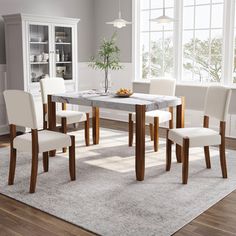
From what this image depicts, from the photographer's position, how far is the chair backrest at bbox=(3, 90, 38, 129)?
321 centimetres

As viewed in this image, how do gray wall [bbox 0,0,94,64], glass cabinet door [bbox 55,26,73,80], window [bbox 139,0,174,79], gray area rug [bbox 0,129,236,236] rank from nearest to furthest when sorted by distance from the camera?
gray area rug [bbox 0,129,236,236], gray wall [bbox 0,0,94,64], glass cabinet door [bbox 55,26,73,80], window [bbox 139,0,174,79]

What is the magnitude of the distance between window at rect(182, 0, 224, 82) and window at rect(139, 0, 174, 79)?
0.27 metres

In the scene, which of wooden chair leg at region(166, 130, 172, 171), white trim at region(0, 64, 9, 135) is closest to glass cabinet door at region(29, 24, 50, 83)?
white trim at region(0, 64, 9, 135)

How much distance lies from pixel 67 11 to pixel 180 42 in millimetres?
1943

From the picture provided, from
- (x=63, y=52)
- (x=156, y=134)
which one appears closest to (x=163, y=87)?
(x=156, y=134)

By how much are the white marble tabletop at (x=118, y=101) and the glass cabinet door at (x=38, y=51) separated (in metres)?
1.47

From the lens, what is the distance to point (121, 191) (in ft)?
10.9

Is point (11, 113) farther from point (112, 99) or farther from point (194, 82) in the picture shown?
point (194, 82)

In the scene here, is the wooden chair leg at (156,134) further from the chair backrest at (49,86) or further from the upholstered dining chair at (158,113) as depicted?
the chair backrest at (49,86)

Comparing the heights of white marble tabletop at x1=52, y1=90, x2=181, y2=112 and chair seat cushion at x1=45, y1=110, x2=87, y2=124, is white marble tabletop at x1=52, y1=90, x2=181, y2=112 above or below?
above

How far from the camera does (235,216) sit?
2.83 metres

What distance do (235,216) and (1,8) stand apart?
425 centimetres

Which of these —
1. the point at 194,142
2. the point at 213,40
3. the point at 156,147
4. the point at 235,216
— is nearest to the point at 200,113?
the point at 213,40

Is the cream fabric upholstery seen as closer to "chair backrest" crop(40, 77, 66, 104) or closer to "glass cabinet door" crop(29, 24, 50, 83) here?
"chair backrest" crop(40, 77, 66, 104)
